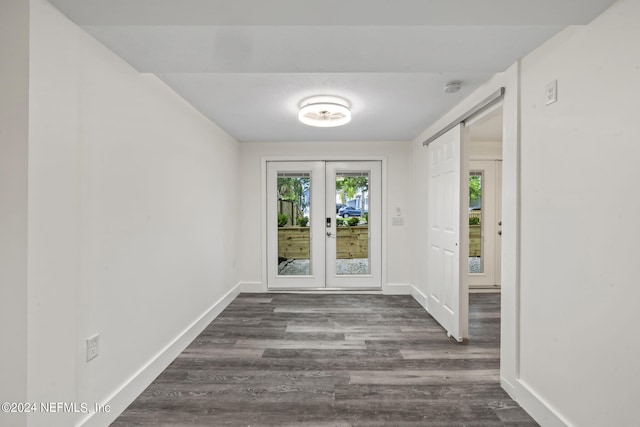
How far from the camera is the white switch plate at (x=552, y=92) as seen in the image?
1647mm

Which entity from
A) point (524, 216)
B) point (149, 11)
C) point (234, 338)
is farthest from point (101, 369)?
point (524, 216)

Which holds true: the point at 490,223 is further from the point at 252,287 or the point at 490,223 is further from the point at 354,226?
the point at 252,287

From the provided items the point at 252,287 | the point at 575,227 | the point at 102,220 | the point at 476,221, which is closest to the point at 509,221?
the point at 575,227

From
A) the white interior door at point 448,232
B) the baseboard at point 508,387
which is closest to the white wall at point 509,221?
the baseboard at point 508,387

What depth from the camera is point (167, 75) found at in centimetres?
221

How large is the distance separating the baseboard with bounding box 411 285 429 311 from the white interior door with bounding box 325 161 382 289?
50 centimetres

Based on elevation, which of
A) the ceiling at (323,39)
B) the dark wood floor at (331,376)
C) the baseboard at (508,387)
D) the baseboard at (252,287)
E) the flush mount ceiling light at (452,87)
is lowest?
the dark wood floor at (331,376)

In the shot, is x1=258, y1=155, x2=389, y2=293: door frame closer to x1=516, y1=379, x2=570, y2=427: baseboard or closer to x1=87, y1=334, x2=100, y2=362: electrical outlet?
x1=516, y1=379, x2=570, y2=427: baseboard

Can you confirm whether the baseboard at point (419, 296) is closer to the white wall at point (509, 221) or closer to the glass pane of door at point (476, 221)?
the glass pane of door at point (476, 221)

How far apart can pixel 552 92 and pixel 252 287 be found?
411 cm

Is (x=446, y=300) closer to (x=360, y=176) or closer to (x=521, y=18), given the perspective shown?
(x=360, y=176)

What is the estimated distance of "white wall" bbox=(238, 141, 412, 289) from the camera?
4.39 meters

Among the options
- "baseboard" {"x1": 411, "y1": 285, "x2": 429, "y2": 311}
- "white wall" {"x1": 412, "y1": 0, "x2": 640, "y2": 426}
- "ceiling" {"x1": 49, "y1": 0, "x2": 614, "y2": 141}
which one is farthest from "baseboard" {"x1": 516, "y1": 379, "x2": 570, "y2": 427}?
"ceiling" {"x1": 49, "y1": 0, "x2": 614, "y2": 141}

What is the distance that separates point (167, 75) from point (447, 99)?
2348 millimetres
